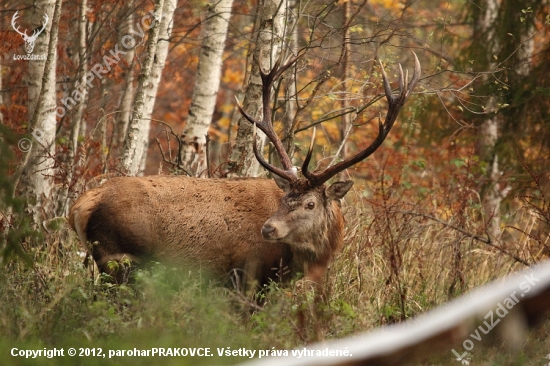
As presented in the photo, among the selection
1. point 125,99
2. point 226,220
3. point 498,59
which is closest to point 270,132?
point 226,220

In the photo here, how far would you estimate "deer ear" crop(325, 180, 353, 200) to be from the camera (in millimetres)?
7531

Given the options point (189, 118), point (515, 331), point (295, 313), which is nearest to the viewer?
point (515, 331)

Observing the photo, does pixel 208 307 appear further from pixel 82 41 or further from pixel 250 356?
pixel 82 41

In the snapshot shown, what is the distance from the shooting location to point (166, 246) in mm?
7383

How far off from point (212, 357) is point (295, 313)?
4.43ft

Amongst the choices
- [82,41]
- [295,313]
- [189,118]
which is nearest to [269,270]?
[295,313]

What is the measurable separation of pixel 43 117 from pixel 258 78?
2437 millimetres

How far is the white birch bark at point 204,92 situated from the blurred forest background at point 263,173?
0.02m

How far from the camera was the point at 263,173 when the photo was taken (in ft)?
31.1

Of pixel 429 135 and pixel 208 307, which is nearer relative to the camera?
pixel 208 307

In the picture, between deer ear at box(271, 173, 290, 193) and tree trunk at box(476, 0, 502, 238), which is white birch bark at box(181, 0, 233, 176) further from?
tree trunk at box(476, 0, 502, 238)

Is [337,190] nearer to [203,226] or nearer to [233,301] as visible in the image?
[203,226]

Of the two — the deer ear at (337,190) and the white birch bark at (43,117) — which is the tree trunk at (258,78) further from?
the white birch bark at (43,117)

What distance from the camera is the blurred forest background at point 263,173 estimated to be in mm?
5355
